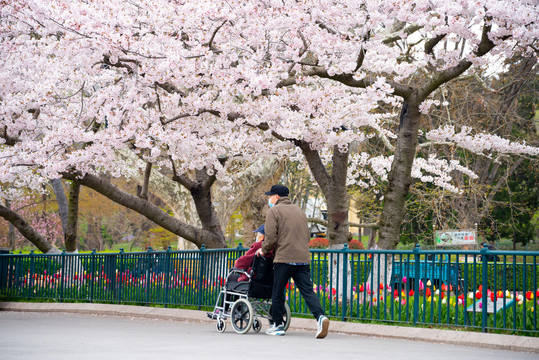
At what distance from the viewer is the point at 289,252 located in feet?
32.6

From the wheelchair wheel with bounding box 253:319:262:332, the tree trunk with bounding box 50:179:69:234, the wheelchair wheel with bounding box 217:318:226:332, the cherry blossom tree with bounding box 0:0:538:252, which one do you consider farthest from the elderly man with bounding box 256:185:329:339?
the tree trunk with bounding box 50:179:69:234

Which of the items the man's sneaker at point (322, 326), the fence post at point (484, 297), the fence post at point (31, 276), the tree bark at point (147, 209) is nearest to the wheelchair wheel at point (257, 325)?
the man's sneaker at point (322, 326)

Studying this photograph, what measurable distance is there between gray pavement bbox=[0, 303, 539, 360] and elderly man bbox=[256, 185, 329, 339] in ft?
1.35

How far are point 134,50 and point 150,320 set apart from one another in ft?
16.0

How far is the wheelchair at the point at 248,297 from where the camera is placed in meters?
10.4

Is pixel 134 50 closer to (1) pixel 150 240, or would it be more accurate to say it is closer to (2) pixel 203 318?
(2) pixel 203 318

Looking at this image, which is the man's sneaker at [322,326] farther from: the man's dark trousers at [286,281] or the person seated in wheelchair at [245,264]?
the person seated in wheelchair at [245,264]

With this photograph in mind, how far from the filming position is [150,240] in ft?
174

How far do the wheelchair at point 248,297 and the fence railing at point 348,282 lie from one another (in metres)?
1.23

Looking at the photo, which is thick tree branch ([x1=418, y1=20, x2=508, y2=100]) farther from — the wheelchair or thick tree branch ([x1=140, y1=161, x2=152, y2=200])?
thick tree branch ([x1=140, y1=161, x2=152, y2=200])

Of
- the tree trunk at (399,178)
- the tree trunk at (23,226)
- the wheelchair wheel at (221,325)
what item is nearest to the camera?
the wheelchair wheel at (221,325)

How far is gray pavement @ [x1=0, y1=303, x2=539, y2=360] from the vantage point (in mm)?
8188

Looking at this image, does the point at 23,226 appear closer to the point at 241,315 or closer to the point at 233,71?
the point at 233,71

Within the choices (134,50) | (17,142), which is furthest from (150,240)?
(134,50)
